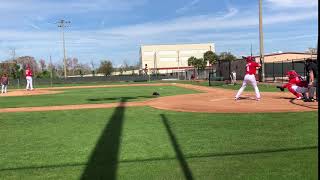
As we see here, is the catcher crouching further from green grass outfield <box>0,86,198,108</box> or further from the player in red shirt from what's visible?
green grass outfield <box>0,86,198,108</box>

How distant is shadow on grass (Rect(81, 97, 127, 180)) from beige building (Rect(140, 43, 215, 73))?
13138 cm

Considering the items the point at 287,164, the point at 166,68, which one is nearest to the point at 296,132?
the point at 287,164

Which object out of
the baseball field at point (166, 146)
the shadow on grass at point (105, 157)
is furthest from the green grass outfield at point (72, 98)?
the shadow on grass at point (105, 157)

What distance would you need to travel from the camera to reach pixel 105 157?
782 cm

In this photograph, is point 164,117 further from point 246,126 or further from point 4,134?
point 4,134

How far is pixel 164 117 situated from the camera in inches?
542

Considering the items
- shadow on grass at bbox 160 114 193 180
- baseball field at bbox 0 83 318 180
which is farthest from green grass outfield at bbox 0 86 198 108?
shadow on grass at bbox 160 114 193 180

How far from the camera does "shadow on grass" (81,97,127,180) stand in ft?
21.8

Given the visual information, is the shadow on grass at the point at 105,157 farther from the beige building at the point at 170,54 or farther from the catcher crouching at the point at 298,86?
the beige building at the point at 170,54

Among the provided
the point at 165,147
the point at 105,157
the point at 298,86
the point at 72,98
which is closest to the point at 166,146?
the point at 165,147

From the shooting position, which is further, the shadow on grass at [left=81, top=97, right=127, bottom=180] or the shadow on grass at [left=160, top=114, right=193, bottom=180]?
the shadow on grass at [left=81, top=97, right=127, bottom=180]

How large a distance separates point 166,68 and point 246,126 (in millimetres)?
129588

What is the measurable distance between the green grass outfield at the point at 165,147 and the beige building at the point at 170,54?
426ft

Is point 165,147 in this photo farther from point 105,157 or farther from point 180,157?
point 105,157
